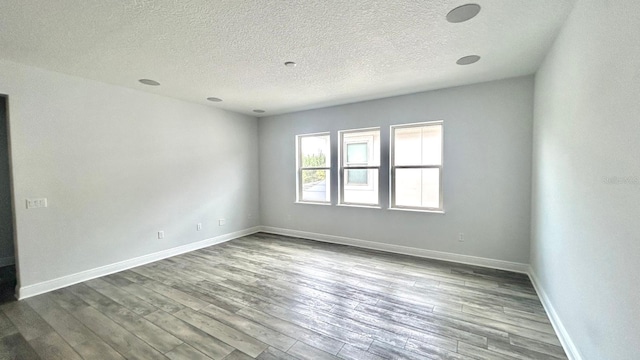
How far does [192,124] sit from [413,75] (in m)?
3.79

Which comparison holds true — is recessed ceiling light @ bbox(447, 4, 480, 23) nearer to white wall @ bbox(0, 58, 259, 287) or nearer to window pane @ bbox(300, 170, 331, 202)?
window pane @ bbox(300, 170, 331, 202)

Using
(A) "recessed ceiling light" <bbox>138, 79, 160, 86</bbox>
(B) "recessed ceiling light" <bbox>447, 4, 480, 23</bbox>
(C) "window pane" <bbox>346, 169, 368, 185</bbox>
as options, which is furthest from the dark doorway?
(B) "recessed ceiling light" <bbox>447, 4, 480, 23</bbox>

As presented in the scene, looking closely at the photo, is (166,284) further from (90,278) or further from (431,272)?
(431,272)

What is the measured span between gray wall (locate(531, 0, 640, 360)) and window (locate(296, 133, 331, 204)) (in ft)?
11.2

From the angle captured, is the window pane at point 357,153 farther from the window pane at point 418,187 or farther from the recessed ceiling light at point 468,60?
the recessed ceiling light at point 468,60

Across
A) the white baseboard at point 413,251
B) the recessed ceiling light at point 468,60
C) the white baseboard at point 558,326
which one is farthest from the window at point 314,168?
the white baseboard at point 558,326

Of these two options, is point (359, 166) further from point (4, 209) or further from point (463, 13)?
point (4, 209)

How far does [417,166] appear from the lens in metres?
4.12

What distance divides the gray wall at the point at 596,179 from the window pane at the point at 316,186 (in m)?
3.45

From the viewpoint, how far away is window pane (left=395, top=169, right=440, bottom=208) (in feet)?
13.1

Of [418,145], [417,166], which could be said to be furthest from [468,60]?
[417,166]

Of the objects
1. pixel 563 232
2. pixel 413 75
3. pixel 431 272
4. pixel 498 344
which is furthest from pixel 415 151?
pixel 498 344

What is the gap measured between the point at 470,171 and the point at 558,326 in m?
2.09

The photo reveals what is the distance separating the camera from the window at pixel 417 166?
3984mm
